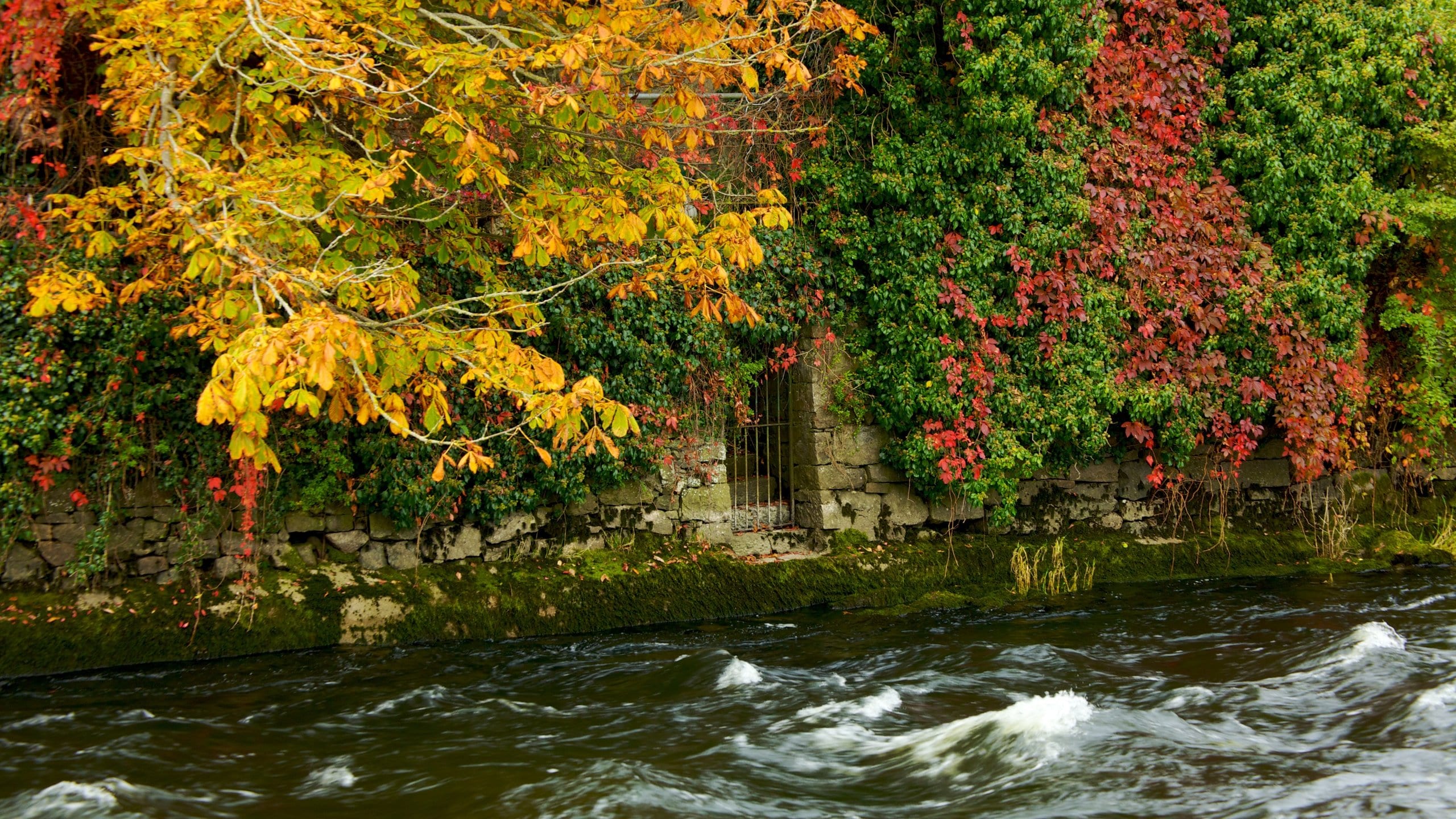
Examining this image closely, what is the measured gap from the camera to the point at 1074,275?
31.5ft

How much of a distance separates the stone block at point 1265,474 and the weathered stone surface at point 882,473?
13.0ft

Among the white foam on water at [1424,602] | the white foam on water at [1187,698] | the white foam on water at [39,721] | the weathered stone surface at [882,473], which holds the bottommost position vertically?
the white foam on water at [1187,698]

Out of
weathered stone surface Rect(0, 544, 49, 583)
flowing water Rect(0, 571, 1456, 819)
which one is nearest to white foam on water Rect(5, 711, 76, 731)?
flowing water Rect(0, 571, 1456, 819)

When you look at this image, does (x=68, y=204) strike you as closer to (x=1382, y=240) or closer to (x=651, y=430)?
(x=651, y=430)

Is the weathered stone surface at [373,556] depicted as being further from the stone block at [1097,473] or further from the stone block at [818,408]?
the stone block at [1097,473]

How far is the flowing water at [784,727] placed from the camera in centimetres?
459

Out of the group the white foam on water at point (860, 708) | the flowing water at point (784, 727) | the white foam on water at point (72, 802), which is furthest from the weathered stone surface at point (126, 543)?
the white foam on water at point (860, 708)

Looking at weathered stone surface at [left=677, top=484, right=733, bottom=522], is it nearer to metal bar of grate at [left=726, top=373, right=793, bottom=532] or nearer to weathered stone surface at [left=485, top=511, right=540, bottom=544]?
metal bar of grate at [left=726, top=373, right=793, bottom=532]

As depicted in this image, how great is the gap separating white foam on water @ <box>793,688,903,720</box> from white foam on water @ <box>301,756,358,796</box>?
2.39 metres

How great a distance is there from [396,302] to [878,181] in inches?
207

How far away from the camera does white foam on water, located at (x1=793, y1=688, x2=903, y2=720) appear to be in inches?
231

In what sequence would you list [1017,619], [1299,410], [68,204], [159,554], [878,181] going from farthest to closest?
[1299,410] < [878,181] < [1017,619] < [159,554] < [68,204]

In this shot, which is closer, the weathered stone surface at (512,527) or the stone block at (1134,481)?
the weathered stone surface at (512,527)

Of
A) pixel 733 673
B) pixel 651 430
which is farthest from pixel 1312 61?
pixel 733 673
